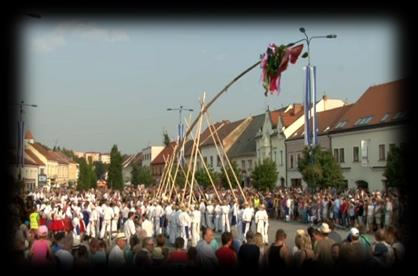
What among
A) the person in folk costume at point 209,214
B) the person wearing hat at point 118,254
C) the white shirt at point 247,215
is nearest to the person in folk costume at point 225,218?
the person in folk costume at point 209,214

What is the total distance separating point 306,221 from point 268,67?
12.4 m

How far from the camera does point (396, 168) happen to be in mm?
29562

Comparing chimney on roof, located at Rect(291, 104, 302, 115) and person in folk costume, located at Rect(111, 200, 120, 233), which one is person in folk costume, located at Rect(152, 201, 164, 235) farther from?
chimney on roof, located at Rect(291, 104, 302, 115)

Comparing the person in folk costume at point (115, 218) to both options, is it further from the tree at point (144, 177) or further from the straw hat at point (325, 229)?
the tree at point (144, 177)

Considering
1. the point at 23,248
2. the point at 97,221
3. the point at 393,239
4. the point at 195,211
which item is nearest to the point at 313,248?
the point at 393,239

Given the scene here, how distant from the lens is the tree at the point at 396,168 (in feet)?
89.1

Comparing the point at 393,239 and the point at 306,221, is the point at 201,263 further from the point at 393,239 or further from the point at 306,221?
the point at 306,221

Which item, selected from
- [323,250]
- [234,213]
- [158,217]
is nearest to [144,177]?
[158,217]

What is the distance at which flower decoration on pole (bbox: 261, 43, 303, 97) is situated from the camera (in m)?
17.7

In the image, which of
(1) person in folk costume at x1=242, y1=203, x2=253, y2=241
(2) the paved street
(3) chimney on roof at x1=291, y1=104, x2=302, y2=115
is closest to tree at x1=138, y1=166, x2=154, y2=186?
(3) chimney on roof at x1=291, y1=104, x2=302, y2=115

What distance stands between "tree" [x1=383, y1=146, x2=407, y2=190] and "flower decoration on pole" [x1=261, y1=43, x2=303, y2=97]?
10548 mm

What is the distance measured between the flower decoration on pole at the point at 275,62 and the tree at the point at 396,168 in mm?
10548

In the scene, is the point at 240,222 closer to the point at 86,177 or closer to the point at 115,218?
the point at 115,218

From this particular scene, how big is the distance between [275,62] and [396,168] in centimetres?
1406
